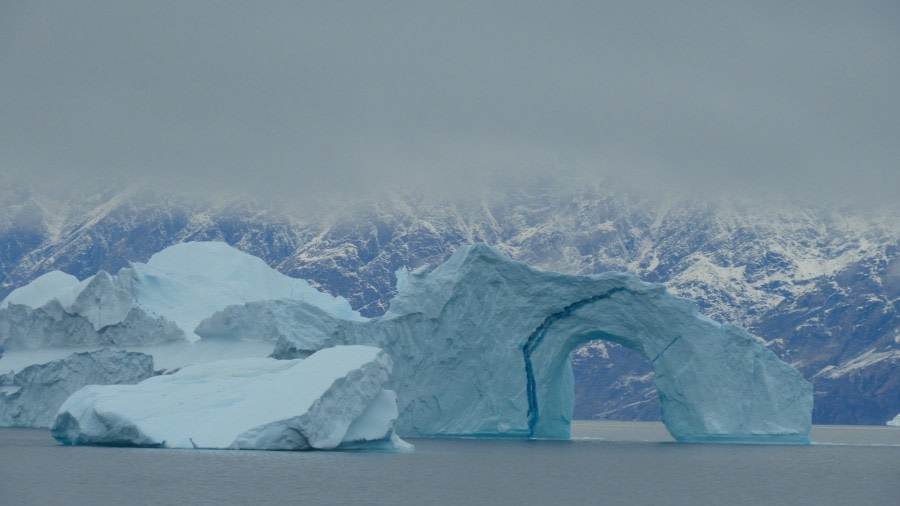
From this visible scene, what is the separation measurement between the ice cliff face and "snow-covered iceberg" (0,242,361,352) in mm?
1163

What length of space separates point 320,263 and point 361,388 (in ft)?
519

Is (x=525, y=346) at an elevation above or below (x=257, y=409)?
below

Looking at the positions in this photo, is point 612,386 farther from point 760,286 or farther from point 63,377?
point 63,377

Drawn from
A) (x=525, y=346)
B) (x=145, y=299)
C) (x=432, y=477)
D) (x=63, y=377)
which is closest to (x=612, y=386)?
(x=145, y=299)

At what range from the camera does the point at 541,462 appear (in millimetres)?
A: 38219

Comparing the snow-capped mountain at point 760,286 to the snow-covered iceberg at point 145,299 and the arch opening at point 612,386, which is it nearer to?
the arch opening at point 612,386

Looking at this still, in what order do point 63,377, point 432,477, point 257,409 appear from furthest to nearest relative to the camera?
point 63,377, point 257,409, point 432,477

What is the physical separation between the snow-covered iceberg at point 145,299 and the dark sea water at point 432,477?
969cm

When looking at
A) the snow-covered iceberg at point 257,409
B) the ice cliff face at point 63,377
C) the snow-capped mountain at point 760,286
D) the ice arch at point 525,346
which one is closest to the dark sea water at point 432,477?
the snow-covered iceberg at point 257,409

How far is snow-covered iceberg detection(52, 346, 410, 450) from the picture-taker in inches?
1352

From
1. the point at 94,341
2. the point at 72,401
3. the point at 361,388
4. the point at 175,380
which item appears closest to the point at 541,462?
the point at 361,388

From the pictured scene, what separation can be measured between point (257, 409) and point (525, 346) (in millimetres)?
13174

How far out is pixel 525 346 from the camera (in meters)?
45.7

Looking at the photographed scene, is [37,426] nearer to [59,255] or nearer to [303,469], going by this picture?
[303,469]
